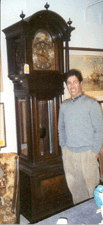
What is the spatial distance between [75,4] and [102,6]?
1.80 ft

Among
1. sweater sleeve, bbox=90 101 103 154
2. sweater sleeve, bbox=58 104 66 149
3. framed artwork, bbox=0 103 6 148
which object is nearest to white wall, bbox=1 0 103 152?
framed artwork, bbox=0 103 6 148

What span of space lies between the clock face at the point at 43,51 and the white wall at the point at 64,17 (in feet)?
1.49

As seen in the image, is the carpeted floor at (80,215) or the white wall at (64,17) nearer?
the carpeted floor at (80,215)

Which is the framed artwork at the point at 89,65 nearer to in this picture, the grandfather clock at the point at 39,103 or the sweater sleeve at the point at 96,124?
the grandfather clock at the point at 39,103

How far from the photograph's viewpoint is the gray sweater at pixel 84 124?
2004mm

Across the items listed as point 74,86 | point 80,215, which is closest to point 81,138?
point 74,86

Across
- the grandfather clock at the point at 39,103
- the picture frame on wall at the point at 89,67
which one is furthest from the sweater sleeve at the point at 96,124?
the picture frame on wall at the point at 89,67

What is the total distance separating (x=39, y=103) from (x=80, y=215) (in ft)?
3.73

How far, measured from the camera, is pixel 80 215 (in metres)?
1.50

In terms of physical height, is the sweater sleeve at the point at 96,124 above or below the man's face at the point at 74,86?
below

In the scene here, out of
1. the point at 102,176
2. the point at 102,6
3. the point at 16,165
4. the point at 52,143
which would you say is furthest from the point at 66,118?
the point at 102,6

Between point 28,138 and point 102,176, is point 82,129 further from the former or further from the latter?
point 102,176

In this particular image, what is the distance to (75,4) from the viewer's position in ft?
9.48

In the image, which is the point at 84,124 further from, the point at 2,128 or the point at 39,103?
the point at 2,128
